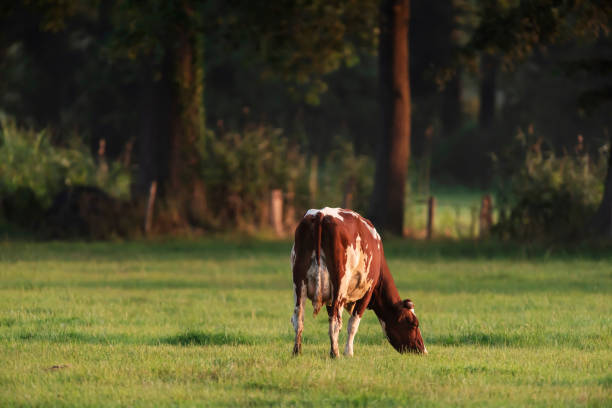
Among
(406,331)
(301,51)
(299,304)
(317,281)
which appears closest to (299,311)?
(299,304)

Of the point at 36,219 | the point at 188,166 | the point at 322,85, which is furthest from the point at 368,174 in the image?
the point at 36,219

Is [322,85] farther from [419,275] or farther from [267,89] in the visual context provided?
[267,89]

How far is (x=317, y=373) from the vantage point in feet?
30.6

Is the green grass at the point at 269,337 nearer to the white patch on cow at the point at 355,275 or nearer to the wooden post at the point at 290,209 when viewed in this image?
the white patch on cow at the point at 355,275

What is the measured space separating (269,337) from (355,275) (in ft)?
7.28

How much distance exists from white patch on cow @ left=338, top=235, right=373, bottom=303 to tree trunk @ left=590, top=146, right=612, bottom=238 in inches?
583

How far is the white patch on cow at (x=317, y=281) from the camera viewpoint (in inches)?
394

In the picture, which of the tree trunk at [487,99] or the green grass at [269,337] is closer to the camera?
the green grass at [269,337]

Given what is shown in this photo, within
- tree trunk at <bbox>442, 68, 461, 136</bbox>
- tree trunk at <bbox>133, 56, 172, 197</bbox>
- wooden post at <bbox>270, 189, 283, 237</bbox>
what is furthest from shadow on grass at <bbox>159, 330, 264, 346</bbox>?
tree trunk at <bbox>442, 68, 461, 136</bbox>

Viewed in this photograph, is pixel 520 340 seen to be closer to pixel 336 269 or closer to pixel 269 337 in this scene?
pixel 269 337

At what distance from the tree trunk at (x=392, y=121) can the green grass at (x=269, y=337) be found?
546 centimetres

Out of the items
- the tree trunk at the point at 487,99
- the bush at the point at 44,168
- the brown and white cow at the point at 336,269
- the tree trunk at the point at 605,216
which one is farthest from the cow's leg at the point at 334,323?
the tree trunk at the point at 487,99

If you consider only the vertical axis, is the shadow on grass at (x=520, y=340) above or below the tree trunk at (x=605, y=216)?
below

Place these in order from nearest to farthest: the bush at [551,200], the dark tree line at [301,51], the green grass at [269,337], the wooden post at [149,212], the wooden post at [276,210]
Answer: the green grass at [269,337] < the bush at [551,200] < the dark tree line at [301,51] < the wooden post at [149,212] < the wooden post at [276,210]
